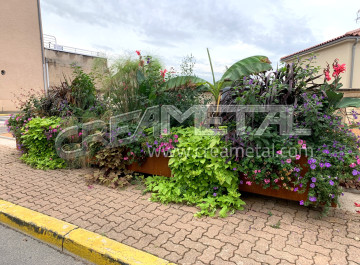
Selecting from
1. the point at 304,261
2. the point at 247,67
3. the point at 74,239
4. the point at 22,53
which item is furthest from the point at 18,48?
the point at 304,261

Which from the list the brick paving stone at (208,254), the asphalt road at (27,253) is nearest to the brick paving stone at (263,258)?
the brick paving stone at (208,254)

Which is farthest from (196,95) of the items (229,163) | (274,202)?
(274,202)

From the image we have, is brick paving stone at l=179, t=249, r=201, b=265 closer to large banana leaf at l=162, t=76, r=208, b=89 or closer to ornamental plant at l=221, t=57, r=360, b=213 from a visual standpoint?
ornamental plant at l=221, t=57, r=360, b=213

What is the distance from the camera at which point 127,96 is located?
16.4 ft

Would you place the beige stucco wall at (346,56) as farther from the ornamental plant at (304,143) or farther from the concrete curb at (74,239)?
the concrete curb at (74,239)

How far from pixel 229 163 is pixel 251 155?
296mm

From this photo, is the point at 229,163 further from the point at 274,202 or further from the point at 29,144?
the point at 29,144

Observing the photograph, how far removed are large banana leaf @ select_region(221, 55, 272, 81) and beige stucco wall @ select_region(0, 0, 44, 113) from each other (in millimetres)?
20222

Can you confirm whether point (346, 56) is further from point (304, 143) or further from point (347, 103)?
point (304, 143)

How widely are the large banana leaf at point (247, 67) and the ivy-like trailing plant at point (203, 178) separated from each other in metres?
1.44

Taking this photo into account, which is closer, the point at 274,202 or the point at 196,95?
the point at 274,202

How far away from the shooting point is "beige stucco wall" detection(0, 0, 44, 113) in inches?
789

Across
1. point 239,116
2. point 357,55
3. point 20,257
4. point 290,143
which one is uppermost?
point 357,55

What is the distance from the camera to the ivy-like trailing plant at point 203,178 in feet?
10.4
